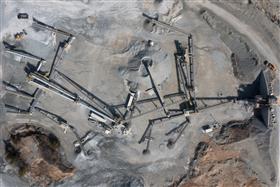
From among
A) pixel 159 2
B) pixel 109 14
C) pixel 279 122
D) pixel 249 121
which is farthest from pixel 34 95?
pixel 279 122

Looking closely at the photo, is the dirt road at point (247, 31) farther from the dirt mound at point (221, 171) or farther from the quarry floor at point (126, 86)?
the dirt mound at point (221, 171)

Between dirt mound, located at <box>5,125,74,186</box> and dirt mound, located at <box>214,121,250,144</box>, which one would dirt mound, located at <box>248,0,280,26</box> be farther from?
dirt mound, located at <box>5,125,74,186</box>

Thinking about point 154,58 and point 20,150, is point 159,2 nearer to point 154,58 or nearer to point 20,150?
point 154,58

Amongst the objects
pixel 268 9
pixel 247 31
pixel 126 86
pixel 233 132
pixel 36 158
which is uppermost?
pixel 268 9

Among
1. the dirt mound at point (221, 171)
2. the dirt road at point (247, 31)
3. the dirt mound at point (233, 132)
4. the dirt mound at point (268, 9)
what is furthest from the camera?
the dirt mound at point (268, 9)

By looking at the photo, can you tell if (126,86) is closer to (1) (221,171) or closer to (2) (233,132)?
(2) (233,132)

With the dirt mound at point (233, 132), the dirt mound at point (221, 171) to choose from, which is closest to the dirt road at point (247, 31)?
the dirt mound at point (233, 132)

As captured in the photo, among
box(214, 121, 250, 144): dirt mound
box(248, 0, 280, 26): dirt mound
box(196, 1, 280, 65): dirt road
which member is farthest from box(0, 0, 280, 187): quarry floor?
box(248, 0, 280, 26): dirt mound

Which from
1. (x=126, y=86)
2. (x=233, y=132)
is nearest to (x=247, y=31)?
(x=233, y=132)
